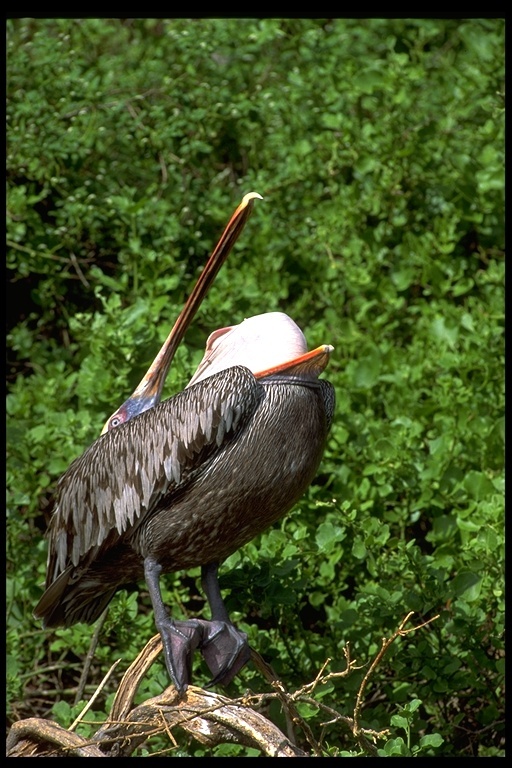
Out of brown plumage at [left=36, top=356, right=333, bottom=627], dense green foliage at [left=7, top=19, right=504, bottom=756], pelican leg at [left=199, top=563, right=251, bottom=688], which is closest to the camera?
brown plumage at [left=36, top=356, right=333, bottom=627]

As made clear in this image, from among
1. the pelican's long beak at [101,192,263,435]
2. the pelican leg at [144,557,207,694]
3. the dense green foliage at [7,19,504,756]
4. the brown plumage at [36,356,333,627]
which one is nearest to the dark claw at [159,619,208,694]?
the pelican leg at [144,557,207,694]

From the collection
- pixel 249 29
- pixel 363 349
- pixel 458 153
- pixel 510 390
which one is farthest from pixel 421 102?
pixel 510 390

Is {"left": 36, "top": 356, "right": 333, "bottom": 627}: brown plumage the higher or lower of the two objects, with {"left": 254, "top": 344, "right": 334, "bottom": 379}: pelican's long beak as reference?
lower

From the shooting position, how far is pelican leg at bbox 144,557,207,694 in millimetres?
2301

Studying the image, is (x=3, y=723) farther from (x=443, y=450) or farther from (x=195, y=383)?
(x=443, y=450)

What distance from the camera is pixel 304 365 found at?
2.31 metres

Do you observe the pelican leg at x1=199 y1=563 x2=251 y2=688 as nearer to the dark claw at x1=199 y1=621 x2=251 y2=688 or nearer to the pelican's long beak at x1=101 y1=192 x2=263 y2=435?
the dark claw at x1=199 y1=621 x2=251 y2=688

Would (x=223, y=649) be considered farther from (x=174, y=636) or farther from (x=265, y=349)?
(x=265, y=349)

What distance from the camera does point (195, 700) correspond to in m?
2.28

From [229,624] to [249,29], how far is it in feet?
11.0

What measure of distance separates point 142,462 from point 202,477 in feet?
0.48

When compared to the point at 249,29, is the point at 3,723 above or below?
below

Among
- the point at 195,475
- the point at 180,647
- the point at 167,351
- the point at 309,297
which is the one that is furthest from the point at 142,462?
the point at 309,297

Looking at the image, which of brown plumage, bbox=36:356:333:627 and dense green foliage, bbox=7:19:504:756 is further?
dense green foliage, bbox=7:19:504:756
